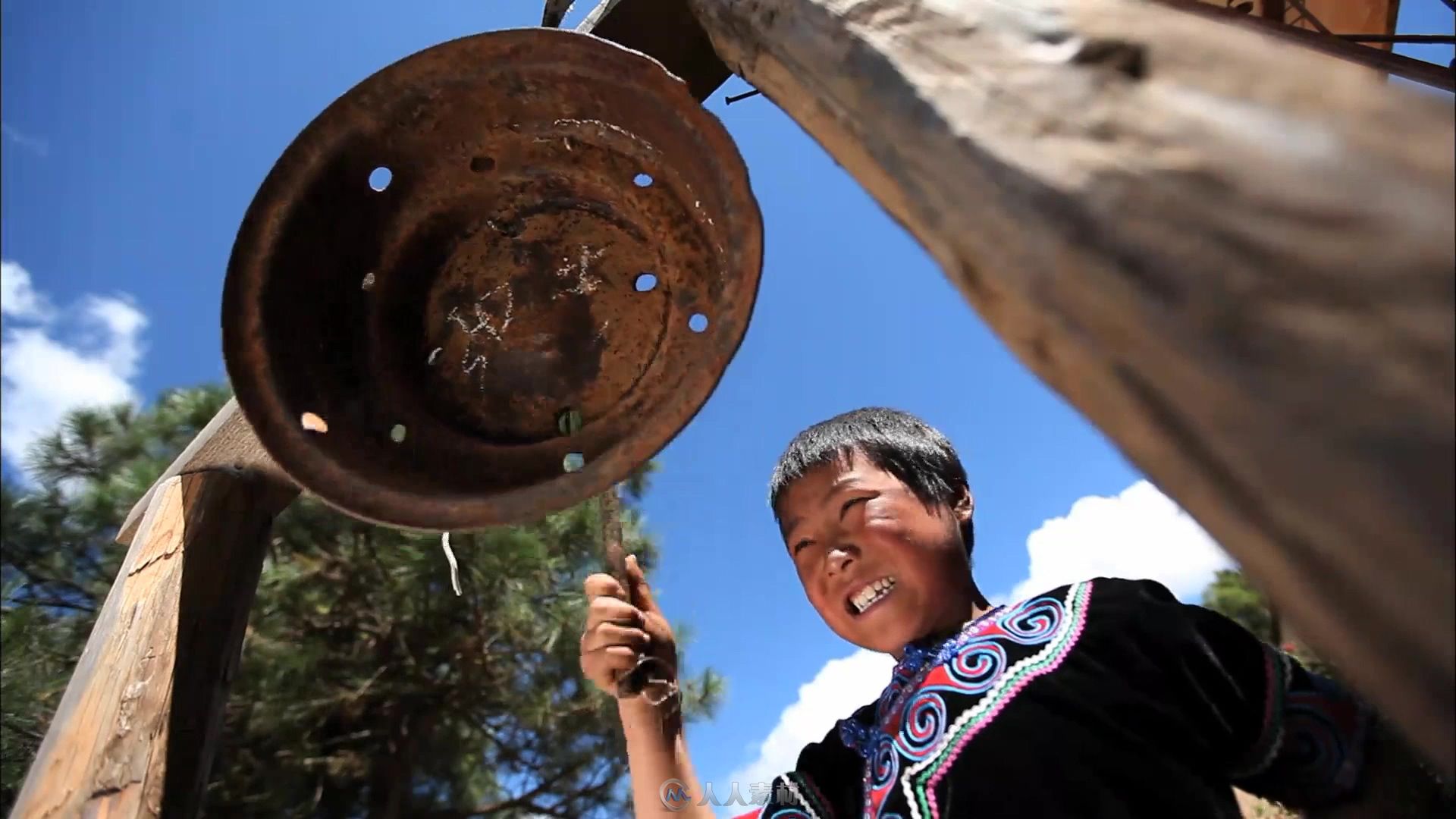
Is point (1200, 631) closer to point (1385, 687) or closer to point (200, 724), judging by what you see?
point (1385, 687)

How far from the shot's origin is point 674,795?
3.70ft

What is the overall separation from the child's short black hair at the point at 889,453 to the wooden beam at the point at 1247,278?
2.54ft

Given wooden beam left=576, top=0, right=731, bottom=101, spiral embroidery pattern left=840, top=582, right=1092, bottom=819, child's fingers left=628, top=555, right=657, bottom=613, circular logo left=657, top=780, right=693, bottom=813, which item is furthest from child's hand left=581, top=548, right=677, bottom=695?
wooden beam left=576, top=0, right=731, bottom=101

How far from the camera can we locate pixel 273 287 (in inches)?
35.2

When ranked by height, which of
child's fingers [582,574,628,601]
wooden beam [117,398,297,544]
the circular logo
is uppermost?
wooden beam [117,398,297,544]

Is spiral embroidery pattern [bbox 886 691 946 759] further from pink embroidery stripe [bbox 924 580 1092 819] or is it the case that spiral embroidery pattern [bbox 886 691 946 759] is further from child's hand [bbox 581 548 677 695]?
child's hand [bbox 581 548 677 695]

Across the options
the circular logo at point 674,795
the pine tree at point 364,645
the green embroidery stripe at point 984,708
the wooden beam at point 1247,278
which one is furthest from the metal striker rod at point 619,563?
the pine tree at point 364,645

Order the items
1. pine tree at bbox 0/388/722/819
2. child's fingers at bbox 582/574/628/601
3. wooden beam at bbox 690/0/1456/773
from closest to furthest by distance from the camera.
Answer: wooden beam at bbox 690/0/1456/773, child's fingers at bbox 582/574/628/601, pine tree at bbox 0/388/722/819

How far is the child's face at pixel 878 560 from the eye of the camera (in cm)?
104

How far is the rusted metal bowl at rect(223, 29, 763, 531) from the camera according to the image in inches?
33.0

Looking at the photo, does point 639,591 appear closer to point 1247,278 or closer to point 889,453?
point 889,453

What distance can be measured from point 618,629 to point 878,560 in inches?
12.7

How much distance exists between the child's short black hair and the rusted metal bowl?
1.10 feet

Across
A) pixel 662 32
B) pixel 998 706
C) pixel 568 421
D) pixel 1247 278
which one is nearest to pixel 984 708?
pixel 998 706
